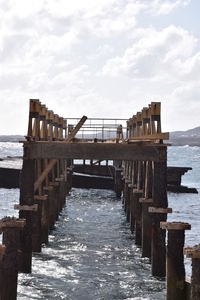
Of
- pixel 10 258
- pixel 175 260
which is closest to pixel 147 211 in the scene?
pixel 175 260

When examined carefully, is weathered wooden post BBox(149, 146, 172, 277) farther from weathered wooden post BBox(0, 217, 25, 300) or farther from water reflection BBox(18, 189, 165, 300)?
weathered wooden post BBox(0, 217, 25, 300)

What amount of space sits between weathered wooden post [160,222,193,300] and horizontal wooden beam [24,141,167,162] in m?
4.32

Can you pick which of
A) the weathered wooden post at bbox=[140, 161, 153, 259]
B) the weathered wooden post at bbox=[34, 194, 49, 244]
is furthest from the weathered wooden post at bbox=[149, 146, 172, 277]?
the weathered wooden post at bbox=[34, 194, 49, 244]

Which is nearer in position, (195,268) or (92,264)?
(195,268)

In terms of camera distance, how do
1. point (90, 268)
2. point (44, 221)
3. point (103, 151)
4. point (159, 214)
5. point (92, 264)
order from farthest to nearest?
point (44, 221) → point (92, 264) → point (90, 268) → point (103, 151) → point (159, 214)

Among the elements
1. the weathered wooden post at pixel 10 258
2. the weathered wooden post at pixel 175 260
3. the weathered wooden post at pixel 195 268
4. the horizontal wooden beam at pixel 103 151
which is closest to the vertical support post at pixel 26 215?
the horizontal wooden beam at pixel 103 151

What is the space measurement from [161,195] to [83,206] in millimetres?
18488

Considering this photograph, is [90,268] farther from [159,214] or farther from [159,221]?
[159,214]

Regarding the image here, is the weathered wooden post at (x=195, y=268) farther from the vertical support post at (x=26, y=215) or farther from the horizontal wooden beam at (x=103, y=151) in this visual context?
the vertical support post at (x=26, y=215)

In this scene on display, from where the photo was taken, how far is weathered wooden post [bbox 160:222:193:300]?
9625mm

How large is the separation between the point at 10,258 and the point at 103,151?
5.28 m

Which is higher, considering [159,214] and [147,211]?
[159,214]

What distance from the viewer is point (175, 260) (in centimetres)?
984

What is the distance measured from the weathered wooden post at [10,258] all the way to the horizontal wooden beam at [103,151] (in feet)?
15.5
